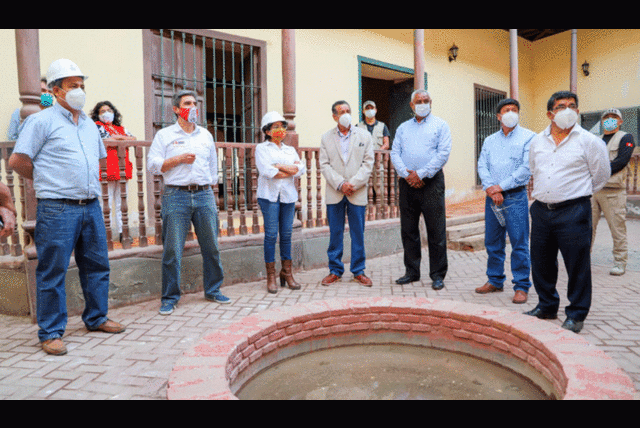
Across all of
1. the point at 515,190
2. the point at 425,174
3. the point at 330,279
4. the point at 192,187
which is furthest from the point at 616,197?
the point at 192,187

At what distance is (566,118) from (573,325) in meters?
1.51

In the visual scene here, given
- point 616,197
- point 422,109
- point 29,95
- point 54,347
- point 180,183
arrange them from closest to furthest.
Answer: point 54,347, point 29,95, point 180,183, point 422,109, point 616,197

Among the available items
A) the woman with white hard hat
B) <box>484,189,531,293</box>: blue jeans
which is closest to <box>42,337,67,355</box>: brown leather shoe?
the woman with white hard hat

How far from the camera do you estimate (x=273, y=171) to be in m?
4.59

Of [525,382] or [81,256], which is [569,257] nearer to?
[525,382]

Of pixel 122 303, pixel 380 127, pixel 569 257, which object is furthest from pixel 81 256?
pixel 380 127

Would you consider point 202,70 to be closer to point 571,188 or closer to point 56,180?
point 56,180

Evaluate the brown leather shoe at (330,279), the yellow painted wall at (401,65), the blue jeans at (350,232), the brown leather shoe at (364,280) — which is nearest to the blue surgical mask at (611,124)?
Result: the blue jeans at (350,232)

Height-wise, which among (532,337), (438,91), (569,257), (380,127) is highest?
(438,91)

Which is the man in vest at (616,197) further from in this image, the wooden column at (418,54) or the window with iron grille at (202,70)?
the window with iron grille at (202,70)

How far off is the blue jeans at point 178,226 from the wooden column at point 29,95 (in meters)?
1.05

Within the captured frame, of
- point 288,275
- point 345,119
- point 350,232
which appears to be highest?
point 345,119

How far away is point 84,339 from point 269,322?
4.95 feet

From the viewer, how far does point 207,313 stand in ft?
13.4
